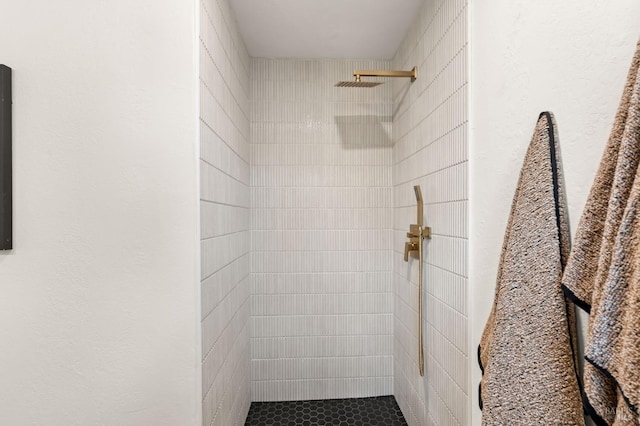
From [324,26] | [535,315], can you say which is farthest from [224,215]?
[535,315]

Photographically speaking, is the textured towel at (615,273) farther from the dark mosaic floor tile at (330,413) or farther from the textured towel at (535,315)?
the dark mosaic floor tile at (330,413)

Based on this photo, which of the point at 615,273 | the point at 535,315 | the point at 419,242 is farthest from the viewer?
the point at 419,242

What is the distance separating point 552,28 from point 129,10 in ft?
4.15

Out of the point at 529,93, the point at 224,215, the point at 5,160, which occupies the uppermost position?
the point at 529,93

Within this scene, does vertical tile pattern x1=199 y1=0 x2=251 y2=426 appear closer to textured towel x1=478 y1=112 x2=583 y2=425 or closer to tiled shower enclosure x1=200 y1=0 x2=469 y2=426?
tiled shower enclosure x1=200 y1=0 x2=469 y2=426

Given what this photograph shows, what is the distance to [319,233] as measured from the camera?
2.51m

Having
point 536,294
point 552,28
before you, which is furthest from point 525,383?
point 552,28

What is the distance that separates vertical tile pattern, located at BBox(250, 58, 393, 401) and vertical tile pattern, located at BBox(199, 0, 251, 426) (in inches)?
5.4

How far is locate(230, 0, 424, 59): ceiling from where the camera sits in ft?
6.26

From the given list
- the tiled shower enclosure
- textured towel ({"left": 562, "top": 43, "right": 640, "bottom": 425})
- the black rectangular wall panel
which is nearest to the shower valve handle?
the tiled shower enclosure

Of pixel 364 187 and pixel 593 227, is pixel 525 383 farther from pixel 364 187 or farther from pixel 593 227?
pixel 364 187

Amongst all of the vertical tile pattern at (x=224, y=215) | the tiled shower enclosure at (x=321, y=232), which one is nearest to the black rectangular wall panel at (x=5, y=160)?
the vertical tile pattern at (x=224, y=215)

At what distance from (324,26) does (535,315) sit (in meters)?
1.79

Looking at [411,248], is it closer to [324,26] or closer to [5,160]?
[324,26]
